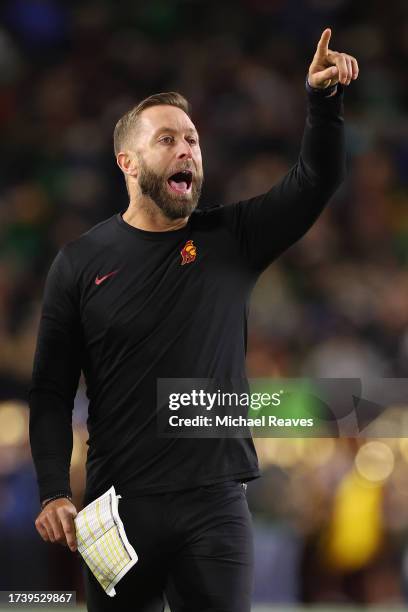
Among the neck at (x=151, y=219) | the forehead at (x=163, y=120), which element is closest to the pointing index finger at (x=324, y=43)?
the forehead at (x=163, y=120)

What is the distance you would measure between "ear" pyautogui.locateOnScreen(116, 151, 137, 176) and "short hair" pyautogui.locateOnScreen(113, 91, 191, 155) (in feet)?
0.08

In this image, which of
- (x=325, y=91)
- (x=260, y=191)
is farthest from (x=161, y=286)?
(x=260, y=191)

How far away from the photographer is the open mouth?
8.56 feet

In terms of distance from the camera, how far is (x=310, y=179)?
7.90 feet

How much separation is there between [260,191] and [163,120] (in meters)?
3.69

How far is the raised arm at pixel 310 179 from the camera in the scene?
7.61 feet

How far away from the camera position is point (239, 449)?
2.47 meters

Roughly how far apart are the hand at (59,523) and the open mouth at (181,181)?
2.70 feet

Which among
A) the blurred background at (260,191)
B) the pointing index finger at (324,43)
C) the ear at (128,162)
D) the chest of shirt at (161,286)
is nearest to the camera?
the pointing index finger at (324,43)

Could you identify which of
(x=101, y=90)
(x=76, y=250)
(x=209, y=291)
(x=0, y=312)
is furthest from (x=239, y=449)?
(x=101, y=90)

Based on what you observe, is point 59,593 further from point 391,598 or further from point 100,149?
point 100,149

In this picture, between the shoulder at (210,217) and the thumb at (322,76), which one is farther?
the shoulder at (210,217)

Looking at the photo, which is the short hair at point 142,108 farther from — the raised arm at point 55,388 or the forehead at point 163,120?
the raised arm at point 55,388

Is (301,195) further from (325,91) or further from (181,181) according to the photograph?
(181,181)
